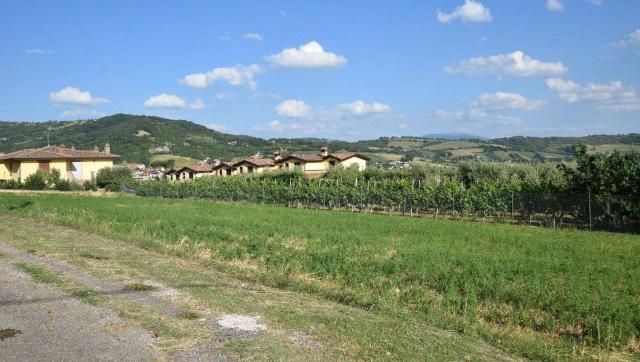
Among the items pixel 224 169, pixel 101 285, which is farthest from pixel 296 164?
pixel 101 285

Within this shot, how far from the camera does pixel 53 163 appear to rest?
222ft

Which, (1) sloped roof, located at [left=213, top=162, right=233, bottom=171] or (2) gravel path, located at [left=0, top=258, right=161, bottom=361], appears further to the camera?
(1) sloped roof, located at [left=213, top=162, right=233, bottom=171]

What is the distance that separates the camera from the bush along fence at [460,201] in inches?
1095

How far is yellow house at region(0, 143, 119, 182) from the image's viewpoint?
65694 millimetres

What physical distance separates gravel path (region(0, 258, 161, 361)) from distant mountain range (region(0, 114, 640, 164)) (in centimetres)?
10088

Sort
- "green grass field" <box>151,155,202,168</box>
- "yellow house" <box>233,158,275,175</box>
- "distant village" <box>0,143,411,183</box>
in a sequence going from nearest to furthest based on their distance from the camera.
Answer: "distant village" <box>0,143,411,183</box>
"yellow house" <box>233,158,275,175</box>
"green grass field" <box>151,155,202,168</box>

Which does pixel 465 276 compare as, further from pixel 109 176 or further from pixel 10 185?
pixel 109 176

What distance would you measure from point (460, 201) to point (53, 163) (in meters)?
55.5

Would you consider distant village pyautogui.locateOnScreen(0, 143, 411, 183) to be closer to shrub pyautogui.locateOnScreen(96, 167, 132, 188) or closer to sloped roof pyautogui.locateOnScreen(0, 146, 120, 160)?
sloped roof pyautogui.locateOnScreen(0, 146, 120, 160)

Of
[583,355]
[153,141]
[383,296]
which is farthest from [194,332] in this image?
[153,141]

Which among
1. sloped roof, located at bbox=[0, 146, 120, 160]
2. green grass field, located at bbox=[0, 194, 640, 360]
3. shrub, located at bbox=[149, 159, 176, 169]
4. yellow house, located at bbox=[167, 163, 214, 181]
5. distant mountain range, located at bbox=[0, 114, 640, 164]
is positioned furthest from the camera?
distant mountain range, located at bbox=[0, 114, 640, 164]

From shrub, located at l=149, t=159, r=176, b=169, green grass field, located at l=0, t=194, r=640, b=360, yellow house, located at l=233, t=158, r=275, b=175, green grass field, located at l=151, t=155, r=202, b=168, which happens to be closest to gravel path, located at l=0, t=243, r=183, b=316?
green grass field, located at l=0, t=194, r=640, b=360

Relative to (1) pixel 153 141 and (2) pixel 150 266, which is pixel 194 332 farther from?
(1) pixel 153 141

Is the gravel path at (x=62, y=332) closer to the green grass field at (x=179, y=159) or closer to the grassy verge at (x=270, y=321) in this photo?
the grassy verge at (x=270, y=321)
